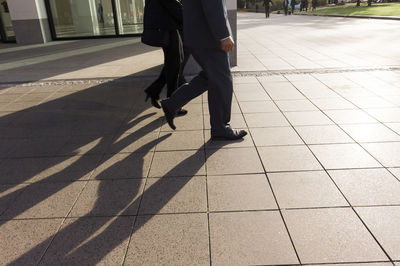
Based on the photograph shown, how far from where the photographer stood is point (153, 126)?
165 inches

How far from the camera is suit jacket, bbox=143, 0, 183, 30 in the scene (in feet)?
13.1

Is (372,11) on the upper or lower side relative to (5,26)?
lower

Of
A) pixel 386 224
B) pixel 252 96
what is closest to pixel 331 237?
pixel 386 224

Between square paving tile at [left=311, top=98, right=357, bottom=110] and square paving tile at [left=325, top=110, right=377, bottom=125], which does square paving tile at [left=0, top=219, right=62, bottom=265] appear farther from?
square paving tile at [left=311, top=98, right=357, bottom=110]

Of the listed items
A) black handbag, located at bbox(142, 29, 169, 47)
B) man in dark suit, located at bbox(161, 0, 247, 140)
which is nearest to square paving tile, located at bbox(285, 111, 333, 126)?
man in dark suit, located at bbox(161, 0, 247, 140)

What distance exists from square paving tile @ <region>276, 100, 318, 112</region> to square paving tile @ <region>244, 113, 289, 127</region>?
0.29 meters

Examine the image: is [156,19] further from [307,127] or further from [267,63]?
[267,63]

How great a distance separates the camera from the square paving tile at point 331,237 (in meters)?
1.99

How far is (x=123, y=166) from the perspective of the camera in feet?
10.5

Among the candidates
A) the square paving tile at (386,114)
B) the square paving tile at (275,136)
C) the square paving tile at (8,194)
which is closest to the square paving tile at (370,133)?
the square paving tile at (386,114)

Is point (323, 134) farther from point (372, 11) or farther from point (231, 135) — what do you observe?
point (372, 11)

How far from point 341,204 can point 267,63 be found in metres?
5.44

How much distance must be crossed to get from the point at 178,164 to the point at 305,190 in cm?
118

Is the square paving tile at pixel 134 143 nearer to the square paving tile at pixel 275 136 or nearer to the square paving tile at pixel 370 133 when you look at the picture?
the square paving tile at pixel 275 136
